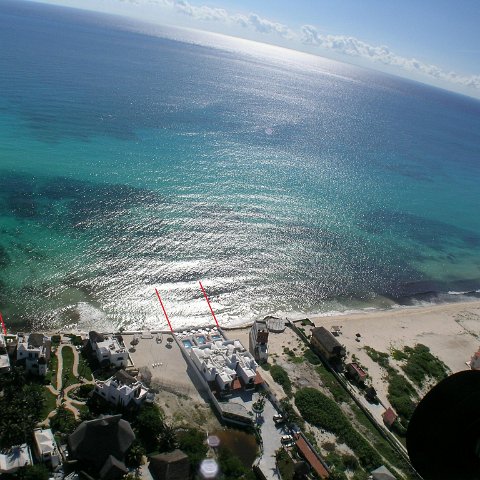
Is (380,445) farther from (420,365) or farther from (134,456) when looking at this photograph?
(134,456)

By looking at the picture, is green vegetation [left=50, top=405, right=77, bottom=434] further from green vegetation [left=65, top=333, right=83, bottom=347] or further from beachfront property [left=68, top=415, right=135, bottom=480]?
green vegetation [left=65, top=333, right=83, bottom=347]

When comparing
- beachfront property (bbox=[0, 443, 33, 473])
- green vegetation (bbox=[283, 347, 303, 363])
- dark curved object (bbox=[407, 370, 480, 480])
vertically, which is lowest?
green vegetation (bbox=[283, 347, 303, 363])

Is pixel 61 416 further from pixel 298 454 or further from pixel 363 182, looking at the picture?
pixel 363 182

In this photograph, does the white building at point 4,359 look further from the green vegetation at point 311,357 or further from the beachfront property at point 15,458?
the green vegetation at point 311,357

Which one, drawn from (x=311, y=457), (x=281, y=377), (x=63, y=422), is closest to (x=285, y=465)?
(x=311, y=457)

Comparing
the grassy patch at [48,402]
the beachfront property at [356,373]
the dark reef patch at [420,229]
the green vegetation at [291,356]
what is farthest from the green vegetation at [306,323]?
the dark reef patch at [420,229]

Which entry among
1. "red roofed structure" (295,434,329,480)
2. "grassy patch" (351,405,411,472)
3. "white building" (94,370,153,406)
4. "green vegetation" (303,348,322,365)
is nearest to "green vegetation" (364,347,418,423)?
"grassy patch" (351,405,411,472)

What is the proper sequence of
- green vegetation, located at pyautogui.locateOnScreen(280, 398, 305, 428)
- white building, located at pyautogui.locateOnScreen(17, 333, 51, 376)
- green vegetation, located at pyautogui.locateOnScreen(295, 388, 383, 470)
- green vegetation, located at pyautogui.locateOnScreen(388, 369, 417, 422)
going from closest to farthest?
green vegetation, located at pyautogui.locateOnScreen(295, 388, 383, 470) < white building, located at pyautogui.locateOnScreen(17, 333, 51, 376) < green vegetation, located at pyautogui.locateOnScreen(280, 398, 305, 428) < green vegetation, located at pyautogui.locateOnScreen(388, 369, 417, 422)
